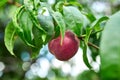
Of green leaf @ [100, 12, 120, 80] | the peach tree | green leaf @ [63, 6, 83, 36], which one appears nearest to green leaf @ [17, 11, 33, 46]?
the peach tree

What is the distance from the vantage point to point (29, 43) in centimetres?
121

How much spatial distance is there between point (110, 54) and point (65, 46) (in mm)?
558

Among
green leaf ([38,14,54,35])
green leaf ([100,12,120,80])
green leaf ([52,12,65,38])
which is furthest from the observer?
green leaf ([38,14,54,35])

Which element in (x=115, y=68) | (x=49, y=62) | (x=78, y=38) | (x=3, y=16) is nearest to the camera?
(x=115, y=68)

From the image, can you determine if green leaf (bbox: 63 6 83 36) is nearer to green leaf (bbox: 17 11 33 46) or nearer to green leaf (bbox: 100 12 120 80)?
green leaf (bbox: 17 11 33 46)

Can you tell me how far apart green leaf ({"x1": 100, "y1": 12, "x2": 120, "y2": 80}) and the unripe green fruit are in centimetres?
46

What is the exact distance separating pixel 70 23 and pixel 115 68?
1.80 feet

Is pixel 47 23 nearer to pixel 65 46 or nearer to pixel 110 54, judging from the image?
pixel 65 46

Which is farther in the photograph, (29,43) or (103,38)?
(29,43)

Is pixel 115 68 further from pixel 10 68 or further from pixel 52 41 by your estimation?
pixel 10 68

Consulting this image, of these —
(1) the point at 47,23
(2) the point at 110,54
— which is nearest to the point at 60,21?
(1) the point at 47,23

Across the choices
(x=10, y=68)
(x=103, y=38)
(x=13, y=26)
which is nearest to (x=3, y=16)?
(x=10, y=68)

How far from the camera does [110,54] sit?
0.73m

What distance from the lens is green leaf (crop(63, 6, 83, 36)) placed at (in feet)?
4.09
